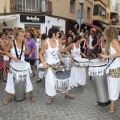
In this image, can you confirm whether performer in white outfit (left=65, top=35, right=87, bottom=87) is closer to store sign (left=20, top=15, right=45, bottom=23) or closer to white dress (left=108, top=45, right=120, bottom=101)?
white dress (left=108, top=45, right=120, bottom=101)

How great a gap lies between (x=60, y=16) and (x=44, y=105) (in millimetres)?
15892

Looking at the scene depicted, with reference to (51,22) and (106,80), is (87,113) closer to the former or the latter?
(106,80)

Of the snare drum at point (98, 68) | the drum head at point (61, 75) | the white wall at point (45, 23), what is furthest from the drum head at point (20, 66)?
the white wall at point (45, 23)

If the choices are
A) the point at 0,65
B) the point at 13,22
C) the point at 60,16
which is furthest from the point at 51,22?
the point at 0,65

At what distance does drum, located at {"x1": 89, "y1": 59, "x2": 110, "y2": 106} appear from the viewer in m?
4.32

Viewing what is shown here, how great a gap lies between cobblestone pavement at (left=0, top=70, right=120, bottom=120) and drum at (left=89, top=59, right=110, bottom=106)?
0.73 feet

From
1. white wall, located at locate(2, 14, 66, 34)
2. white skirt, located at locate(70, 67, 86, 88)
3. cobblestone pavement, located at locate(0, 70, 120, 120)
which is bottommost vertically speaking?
cobblestone pavement, located at locate(0, 70, 120, 120)

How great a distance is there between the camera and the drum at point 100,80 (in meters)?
4.32

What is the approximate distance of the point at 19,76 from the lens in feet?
15.2

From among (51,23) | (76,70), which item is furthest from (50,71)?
(51,23)

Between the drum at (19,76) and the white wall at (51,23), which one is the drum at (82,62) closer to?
the drum at (19,76)

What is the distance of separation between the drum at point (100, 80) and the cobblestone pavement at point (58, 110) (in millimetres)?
223

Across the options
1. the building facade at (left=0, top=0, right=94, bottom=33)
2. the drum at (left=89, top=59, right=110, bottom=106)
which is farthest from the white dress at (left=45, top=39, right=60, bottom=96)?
the building facade at (left=0, top=0, right=94, bottom=33)

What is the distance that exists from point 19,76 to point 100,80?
1774 mm
